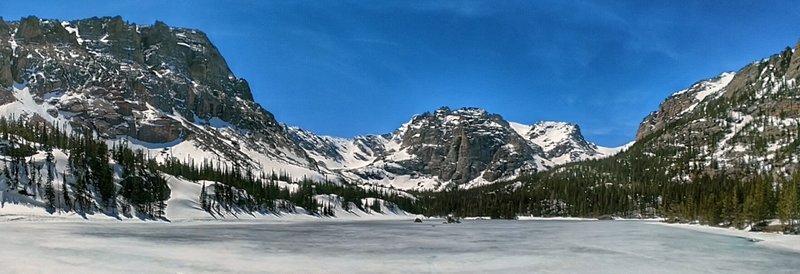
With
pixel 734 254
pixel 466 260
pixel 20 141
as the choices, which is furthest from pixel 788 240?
pixel 20 141

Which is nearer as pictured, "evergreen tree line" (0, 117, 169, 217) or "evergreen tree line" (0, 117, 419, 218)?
"evergreen tree line" (0, 117, 169, 217)

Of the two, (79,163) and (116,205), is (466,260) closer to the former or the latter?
(116,205)

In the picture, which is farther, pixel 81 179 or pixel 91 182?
pixel 91 182

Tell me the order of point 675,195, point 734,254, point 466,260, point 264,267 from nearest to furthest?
point 264,267, point 466,260, point 734,254, point 675,195

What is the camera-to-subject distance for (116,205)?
115438 mm

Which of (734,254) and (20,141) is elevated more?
(20,141)

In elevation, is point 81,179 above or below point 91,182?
above

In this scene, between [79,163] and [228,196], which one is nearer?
[79,163]

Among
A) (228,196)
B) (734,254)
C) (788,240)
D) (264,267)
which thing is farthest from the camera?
(228,196)

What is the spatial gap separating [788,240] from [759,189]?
103 feet

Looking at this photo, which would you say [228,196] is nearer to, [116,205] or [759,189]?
[116,205]

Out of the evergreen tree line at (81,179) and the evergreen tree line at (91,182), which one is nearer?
the evergreen tree line at (81,179)

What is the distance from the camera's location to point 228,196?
15988cm

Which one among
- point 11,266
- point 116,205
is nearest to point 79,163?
point 116,205
